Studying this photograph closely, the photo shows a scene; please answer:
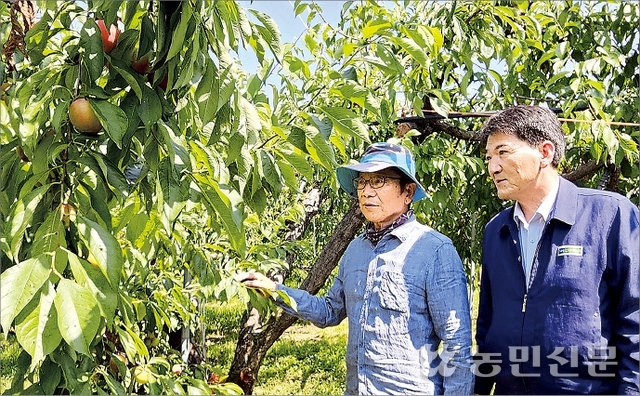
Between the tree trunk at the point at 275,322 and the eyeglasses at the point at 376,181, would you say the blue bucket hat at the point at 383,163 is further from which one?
the tree trunk at the point at 275,322

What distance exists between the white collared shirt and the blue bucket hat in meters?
0.28

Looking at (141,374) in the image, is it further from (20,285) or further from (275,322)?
(275,322)

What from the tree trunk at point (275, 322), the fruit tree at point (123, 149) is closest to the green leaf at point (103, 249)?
the fruit tree at point (123, 149)

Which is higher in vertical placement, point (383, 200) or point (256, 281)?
point (383, 200)

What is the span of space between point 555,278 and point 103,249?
99cm

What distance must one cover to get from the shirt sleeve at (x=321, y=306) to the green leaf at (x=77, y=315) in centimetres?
85

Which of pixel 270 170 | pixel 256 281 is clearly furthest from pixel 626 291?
pixel 256 281

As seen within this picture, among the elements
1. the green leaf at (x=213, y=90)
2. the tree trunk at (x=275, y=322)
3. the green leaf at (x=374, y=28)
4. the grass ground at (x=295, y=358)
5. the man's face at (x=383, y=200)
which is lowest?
the grass ground at (x=295, y=358)

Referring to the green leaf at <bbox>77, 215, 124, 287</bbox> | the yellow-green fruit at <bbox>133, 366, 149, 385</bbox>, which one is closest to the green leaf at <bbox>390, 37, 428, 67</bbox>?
the green leaf at <bbox>77, 215, 124, 287</bbox>

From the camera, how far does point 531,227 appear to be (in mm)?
1540

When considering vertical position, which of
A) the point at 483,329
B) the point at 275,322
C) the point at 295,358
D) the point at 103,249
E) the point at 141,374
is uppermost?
the point at 103,249

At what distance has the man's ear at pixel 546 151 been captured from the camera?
148 centimetres

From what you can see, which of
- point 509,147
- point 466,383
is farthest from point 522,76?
point 466,383

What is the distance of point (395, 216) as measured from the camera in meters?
1.63
